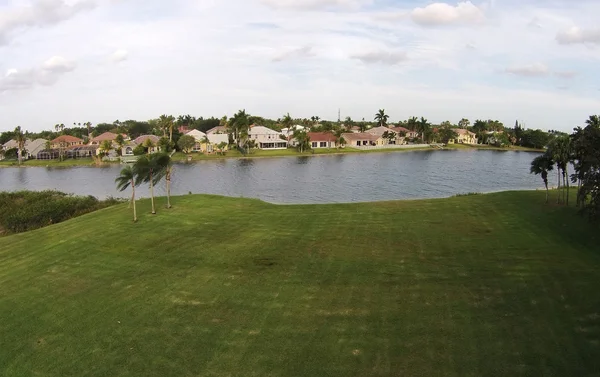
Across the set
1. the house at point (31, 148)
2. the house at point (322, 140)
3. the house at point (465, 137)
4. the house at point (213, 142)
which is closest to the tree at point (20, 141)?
the house at point (31, 148)

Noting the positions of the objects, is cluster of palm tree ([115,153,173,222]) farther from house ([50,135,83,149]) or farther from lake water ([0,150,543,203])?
house ([50,135,83,149])

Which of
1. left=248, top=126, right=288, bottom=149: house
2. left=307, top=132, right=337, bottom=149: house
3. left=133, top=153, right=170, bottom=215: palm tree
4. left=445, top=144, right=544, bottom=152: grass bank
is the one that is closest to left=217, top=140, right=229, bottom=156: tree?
left=248, top=126, right=288, bottom=149: house

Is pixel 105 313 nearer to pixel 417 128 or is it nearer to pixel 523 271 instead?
pixel 523 271

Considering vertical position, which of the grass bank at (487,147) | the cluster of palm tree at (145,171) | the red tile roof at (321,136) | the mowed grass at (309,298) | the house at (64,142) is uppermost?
the red tile roof at (321,136)

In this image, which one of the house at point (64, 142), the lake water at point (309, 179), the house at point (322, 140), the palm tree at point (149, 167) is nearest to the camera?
the palm tree at point (149, 167)

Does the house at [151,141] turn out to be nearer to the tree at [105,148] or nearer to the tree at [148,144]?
the tree at [148,144]

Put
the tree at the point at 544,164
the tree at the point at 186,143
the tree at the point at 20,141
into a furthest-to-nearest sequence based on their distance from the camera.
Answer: the tree at the point at 186,143 < the tree at the point at 20,141 < the tree at the point at 544,164
